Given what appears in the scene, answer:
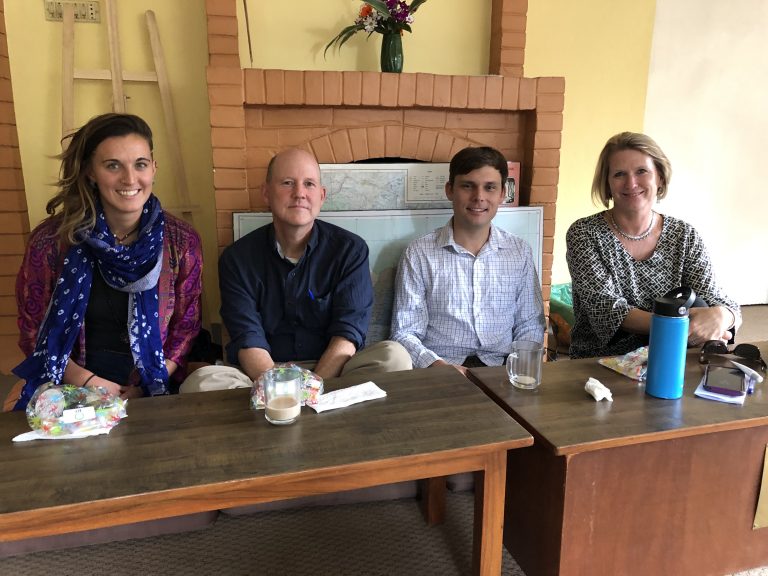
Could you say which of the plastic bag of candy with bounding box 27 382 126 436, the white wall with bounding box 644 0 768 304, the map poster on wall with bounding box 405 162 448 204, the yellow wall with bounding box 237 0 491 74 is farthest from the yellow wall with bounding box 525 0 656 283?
the plastic bag of candy with bounding box 27 382 126 436

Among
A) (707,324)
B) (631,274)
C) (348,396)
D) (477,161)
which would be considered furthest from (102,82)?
(707,324)

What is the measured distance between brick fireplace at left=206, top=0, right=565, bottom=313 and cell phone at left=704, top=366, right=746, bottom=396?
129 centimetres

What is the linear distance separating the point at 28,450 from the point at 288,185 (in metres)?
0.98

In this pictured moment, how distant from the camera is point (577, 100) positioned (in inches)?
122

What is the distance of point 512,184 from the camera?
250cm

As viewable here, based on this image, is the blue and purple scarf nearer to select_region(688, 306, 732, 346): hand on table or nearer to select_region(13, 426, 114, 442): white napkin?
→ select_region(13, 426, 114, 442): white napkin

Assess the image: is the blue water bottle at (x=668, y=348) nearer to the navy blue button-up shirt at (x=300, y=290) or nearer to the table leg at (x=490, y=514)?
the table leg at (x=490, y=514)

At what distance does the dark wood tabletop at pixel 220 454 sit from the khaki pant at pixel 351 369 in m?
0.27

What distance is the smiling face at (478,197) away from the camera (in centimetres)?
180

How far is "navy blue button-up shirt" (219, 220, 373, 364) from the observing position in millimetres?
1715

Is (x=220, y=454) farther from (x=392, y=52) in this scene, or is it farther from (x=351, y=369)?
(x=392, y=52)

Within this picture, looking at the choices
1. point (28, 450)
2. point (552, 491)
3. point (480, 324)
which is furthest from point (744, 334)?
point (28, 450)

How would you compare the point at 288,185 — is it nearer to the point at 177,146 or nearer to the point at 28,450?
the point at 28,450

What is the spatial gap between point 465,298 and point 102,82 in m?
1.93
